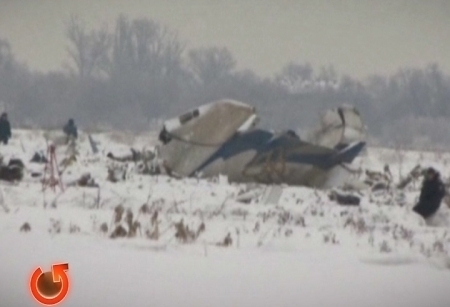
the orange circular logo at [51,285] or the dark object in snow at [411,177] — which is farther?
the dark object in snow at [411,177]

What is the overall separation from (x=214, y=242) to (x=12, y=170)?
1.20m

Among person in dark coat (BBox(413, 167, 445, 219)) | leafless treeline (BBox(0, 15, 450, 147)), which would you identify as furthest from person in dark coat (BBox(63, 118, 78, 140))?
person in dark coat (BBox(413, 167, 445, 219))

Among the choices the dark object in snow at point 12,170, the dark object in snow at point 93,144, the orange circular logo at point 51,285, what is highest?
the dark object in snow at point 93,144

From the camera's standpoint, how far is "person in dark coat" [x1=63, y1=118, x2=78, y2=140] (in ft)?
14.1

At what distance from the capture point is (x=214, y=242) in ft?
14.3

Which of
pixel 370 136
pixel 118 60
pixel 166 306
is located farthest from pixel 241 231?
pixel 118 60

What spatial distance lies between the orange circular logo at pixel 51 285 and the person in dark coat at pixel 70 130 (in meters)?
0.71

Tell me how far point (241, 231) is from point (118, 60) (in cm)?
117

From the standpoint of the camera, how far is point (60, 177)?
4.39m

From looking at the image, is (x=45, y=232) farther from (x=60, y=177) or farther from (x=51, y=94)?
(x=51, y=94)

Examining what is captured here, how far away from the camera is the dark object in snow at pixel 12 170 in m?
4.38

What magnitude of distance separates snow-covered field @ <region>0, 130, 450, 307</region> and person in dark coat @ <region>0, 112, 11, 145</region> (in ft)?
0.15

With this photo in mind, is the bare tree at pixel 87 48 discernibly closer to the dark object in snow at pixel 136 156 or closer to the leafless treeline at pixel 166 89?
the leafless treeline at pixel 166 89

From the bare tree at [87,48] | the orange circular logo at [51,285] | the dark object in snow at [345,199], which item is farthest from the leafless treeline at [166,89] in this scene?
the orange circular logo at [51,285]
